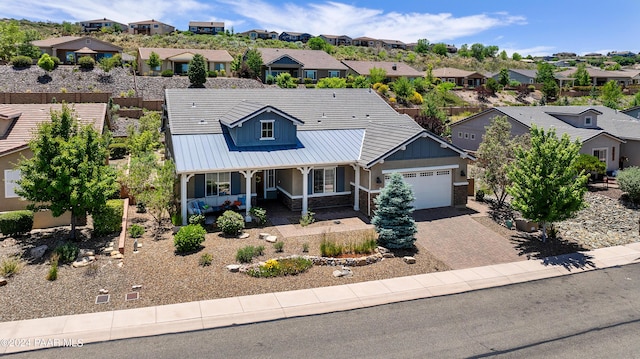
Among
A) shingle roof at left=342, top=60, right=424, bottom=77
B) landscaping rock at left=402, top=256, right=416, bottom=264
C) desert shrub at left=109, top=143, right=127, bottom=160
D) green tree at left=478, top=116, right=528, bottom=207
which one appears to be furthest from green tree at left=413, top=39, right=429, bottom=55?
landscaping rock at left=402, top=256, right=416, bottom=264

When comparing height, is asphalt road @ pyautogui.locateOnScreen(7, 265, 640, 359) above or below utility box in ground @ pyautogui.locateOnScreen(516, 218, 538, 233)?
below

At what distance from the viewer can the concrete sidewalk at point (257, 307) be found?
12.6m

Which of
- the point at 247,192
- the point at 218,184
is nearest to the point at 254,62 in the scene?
the point at 218,184

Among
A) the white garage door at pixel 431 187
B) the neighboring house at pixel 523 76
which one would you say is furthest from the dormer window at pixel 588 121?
the neighboring house at pixel 523 76

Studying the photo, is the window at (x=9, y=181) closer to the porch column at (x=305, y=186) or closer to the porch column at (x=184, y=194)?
the porch column at (x=184, y=194)

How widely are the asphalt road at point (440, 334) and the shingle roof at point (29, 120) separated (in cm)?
1285

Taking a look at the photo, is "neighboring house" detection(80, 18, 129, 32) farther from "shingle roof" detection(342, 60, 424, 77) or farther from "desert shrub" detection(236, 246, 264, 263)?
"desert shrub" detection(236, 246, 264, 263)

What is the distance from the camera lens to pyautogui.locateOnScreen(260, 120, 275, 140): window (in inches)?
1022

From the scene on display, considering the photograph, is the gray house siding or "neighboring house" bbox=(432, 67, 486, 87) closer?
the gray house siding

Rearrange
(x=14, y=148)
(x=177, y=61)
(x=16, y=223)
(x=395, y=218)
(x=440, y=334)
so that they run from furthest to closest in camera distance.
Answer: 1. (x=177, y=61)
2. (x=14, y=148)
3. (x=395, y=218)
4. (x=16, y=223)
5. (x=440, y=334)

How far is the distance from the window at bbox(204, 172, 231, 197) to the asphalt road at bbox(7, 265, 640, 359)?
12182 mm

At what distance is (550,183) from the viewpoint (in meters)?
20.4

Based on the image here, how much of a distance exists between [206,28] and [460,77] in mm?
74329

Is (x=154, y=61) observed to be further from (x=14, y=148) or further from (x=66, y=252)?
(x=66, y=252)
